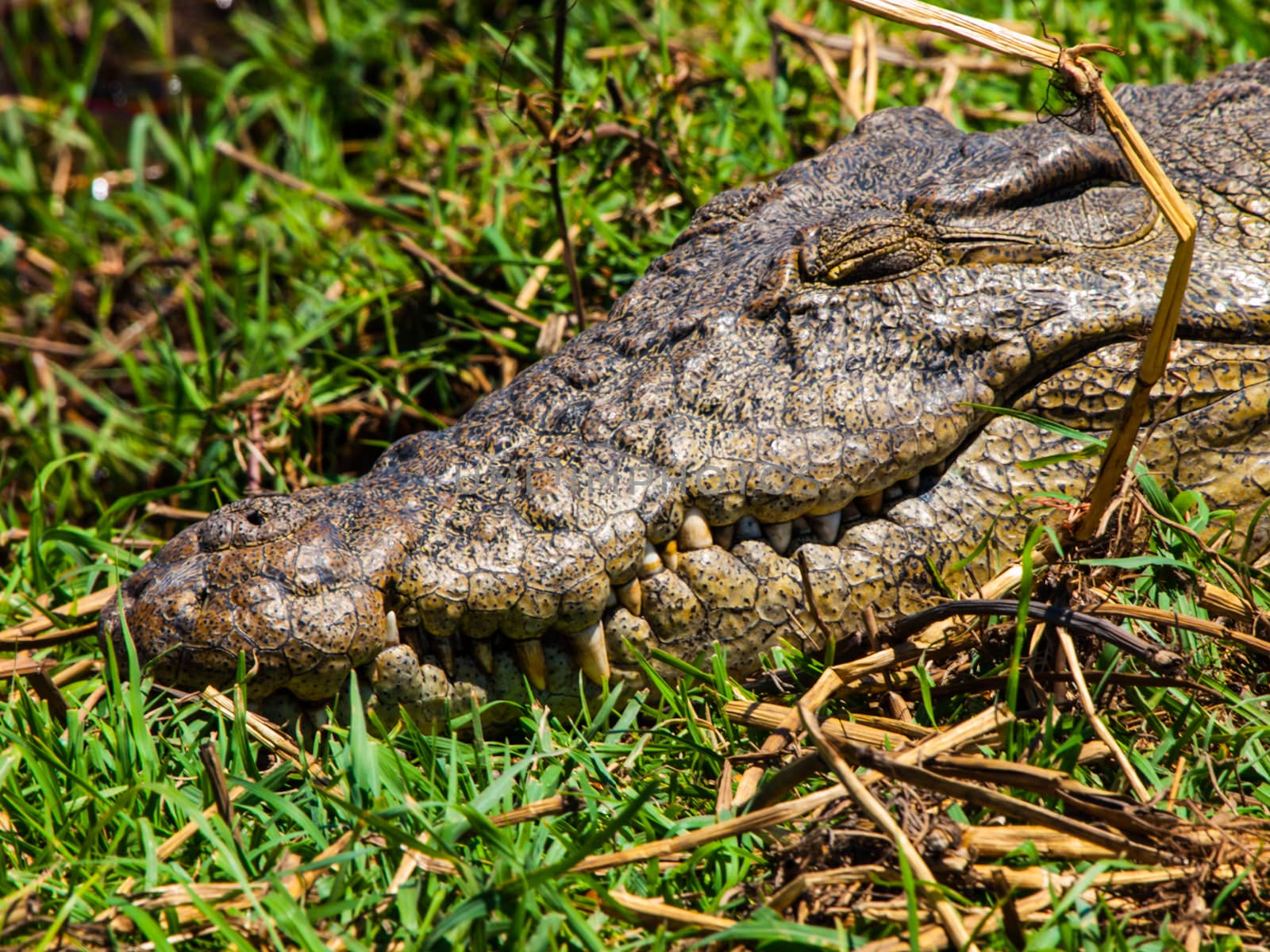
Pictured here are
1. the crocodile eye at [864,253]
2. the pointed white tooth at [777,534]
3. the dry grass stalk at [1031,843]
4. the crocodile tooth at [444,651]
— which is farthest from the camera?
the crocodile eye at [864,253]

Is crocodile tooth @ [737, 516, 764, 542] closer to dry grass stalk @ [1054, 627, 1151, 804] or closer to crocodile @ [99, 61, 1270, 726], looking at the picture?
crocodile @ [99, 61, 1270, 726]

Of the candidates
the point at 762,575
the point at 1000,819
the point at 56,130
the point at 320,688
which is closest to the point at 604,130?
the point at 762,575

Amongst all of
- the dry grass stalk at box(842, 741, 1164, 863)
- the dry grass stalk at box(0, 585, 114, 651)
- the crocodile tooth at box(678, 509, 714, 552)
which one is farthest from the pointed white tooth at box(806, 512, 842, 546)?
the dry grass stalk at box(0, 585, 114, 651)

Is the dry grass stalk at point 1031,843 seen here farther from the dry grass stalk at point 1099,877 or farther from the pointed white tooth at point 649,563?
the pointed white tooth at point 649,563

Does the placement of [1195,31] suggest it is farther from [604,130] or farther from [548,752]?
[548,752]

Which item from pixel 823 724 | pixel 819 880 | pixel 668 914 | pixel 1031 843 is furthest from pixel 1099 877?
pixel 668 914

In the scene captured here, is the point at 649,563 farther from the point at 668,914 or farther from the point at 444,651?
the point at 668,914

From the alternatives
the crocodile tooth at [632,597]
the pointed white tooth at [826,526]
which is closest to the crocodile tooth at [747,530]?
the pointed white tooth at [826,526]
